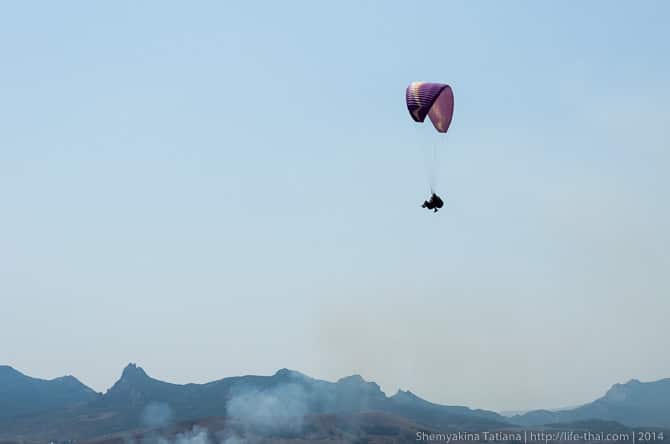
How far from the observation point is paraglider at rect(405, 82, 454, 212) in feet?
209

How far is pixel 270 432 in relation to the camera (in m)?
186

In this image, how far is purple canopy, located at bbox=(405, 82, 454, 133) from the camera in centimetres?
6356

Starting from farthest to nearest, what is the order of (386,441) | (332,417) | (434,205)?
(332,417), (386,441), (434,205)

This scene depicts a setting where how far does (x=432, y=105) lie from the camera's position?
6425 cm

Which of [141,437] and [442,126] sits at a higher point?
[442,126]

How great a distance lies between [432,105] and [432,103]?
18.8 inches

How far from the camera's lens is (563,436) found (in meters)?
198

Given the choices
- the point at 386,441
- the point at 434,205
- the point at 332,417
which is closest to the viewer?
the point at 434,205

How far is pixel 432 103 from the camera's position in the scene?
209 ft

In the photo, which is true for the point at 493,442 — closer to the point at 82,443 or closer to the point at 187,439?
the point at 187,439

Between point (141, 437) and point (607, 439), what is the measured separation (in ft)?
325

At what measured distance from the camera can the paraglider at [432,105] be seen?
209 feet

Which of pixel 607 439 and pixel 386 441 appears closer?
pixel 386 441

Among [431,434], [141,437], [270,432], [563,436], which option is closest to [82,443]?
[141,437]
